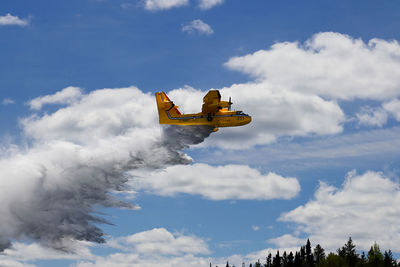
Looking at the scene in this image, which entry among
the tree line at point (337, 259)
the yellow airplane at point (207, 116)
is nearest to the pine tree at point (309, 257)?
the tree line at point (337, 259)

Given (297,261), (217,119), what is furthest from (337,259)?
(217,119)

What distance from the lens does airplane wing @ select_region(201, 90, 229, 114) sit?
140ft

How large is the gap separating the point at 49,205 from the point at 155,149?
1125 centimetres

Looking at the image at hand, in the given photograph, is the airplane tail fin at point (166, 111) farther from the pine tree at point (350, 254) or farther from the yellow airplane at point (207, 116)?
the pine tree at point (350, 254)

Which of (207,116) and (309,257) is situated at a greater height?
(207,116)

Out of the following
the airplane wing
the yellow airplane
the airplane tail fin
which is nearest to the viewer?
the airplane wing

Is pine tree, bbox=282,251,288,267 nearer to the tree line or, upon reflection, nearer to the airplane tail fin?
the tree line

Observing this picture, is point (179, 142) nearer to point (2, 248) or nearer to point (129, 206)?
point (129, 206)

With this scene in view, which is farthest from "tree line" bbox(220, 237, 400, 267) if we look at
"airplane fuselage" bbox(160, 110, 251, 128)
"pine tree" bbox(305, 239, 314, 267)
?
"airplane fuselage" bbox(160, 110, 251, 128)

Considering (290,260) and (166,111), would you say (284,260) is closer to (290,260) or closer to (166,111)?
(290,260)

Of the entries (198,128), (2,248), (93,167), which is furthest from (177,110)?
(2,248)

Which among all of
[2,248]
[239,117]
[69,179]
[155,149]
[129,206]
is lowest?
[2,248]

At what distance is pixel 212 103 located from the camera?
43.6 meters

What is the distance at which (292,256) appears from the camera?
112000 millimetres
